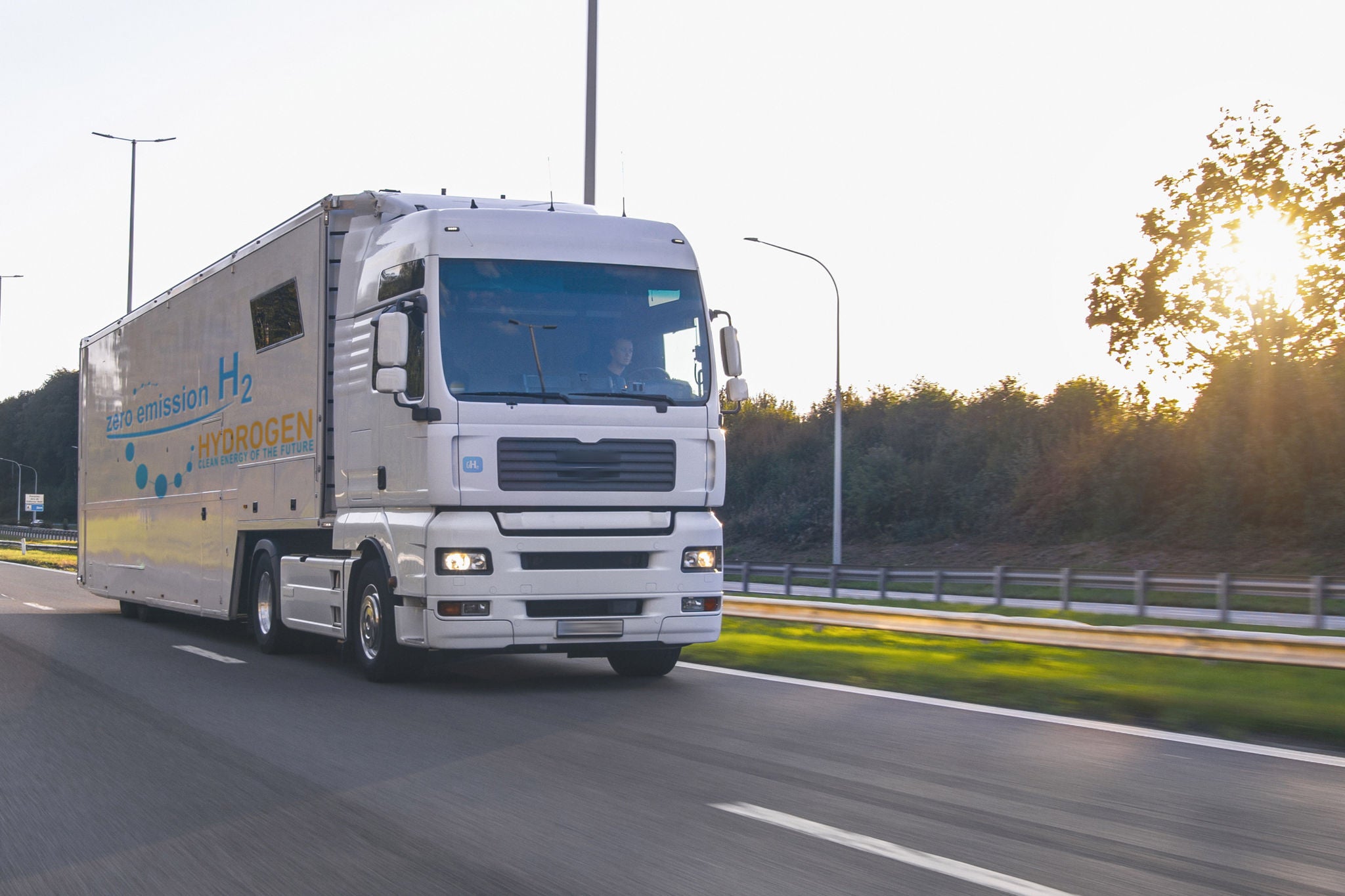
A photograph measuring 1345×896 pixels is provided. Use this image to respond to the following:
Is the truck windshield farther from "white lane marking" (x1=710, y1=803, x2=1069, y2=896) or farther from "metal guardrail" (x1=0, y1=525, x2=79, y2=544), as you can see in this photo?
"metal guardrail" (x1=0, y1=525, x2=79, y2=544)

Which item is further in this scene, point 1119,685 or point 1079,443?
point 1079,443

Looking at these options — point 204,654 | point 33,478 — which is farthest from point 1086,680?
point 33,478

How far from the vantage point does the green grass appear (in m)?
9.03

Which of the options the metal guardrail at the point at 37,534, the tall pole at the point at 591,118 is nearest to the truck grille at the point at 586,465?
the tall pole at the point at 591,118

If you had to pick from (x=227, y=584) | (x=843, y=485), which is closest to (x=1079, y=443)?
(x=843, y=485)

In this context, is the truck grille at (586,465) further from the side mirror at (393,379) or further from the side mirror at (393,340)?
the side mirror at (393,340)

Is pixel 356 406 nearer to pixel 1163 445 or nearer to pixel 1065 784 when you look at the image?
pixel 1065 784

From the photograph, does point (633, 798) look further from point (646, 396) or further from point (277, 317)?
point (277, 317)

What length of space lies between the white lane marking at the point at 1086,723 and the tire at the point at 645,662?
612 millimetres

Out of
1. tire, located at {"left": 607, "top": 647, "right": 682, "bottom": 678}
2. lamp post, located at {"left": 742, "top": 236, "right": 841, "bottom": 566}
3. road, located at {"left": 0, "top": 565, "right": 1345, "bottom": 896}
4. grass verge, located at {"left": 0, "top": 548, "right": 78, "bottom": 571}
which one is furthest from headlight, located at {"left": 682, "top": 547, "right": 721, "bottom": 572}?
grass verge, located at {"left": 0, "top": 548, "right": 78, "bottom": 571}

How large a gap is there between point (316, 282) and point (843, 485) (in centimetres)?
3799

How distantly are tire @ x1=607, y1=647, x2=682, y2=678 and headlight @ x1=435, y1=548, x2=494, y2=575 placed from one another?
1710mm

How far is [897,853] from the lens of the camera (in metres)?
5.44

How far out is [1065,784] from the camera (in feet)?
22.4
